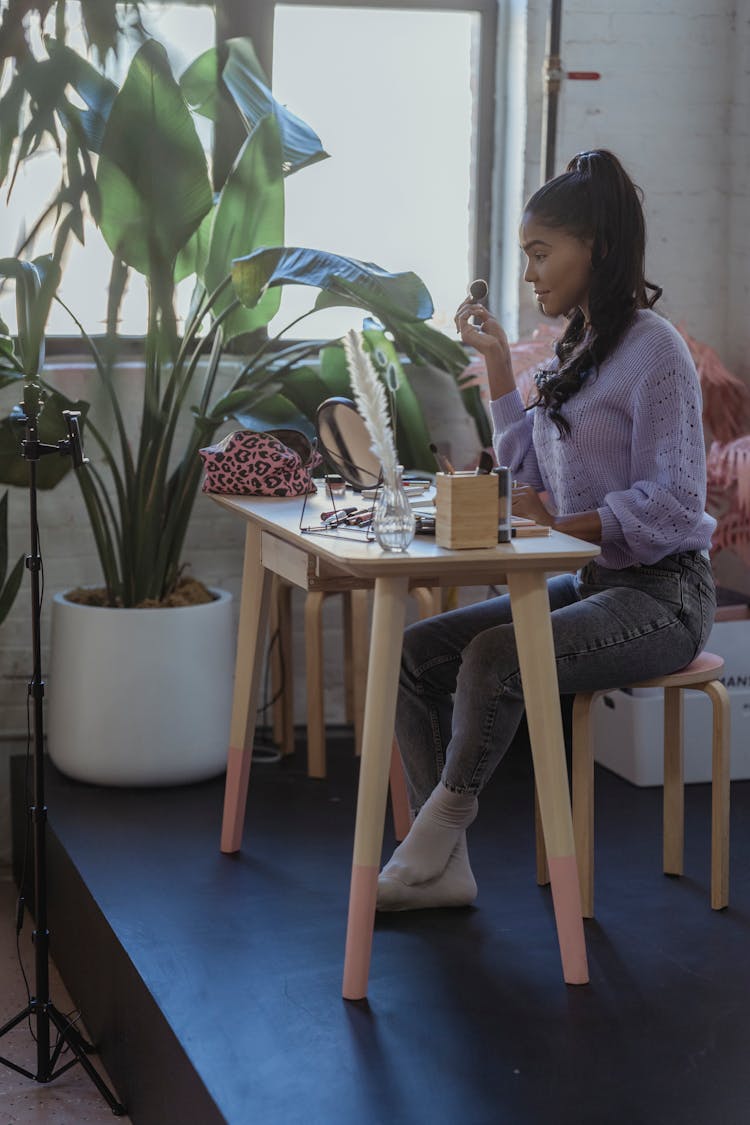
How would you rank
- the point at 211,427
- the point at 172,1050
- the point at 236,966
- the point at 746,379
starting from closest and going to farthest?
the point at 172,1050 < the point at 236,966 < the point at 211,427 < the point at 746,379

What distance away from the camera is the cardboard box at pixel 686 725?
3289 millimetres

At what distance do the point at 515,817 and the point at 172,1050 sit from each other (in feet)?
3.85

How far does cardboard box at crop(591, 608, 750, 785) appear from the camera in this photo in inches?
129

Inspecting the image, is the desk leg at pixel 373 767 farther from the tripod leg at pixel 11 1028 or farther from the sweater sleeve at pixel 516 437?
the sweater sleeve at pixel 516 437

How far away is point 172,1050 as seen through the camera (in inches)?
81.0

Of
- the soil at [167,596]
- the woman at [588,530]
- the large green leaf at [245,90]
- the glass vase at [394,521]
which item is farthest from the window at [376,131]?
the glass vase at [394,521]

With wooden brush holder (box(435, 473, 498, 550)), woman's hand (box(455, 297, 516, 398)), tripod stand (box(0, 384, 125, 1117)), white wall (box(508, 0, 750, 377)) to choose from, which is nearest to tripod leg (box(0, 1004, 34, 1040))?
tripod stand (box(0, 384, 125, 1117))

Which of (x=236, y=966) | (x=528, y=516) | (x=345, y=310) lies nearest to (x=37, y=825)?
(x=236, y=966)

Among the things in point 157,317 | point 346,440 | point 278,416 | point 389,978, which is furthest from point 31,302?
point 389,978

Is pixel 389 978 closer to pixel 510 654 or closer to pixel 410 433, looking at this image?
pixel 510 654

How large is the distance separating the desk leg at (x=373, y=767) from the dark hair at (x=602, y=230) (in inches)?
24.0

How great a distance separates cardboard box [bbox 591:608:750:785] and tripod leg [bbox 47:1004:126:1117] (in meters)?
1.44

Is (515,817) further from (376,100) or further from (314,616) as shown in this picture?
(376,100)

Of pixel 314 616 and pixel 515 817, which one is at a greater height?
pixel 314 616
